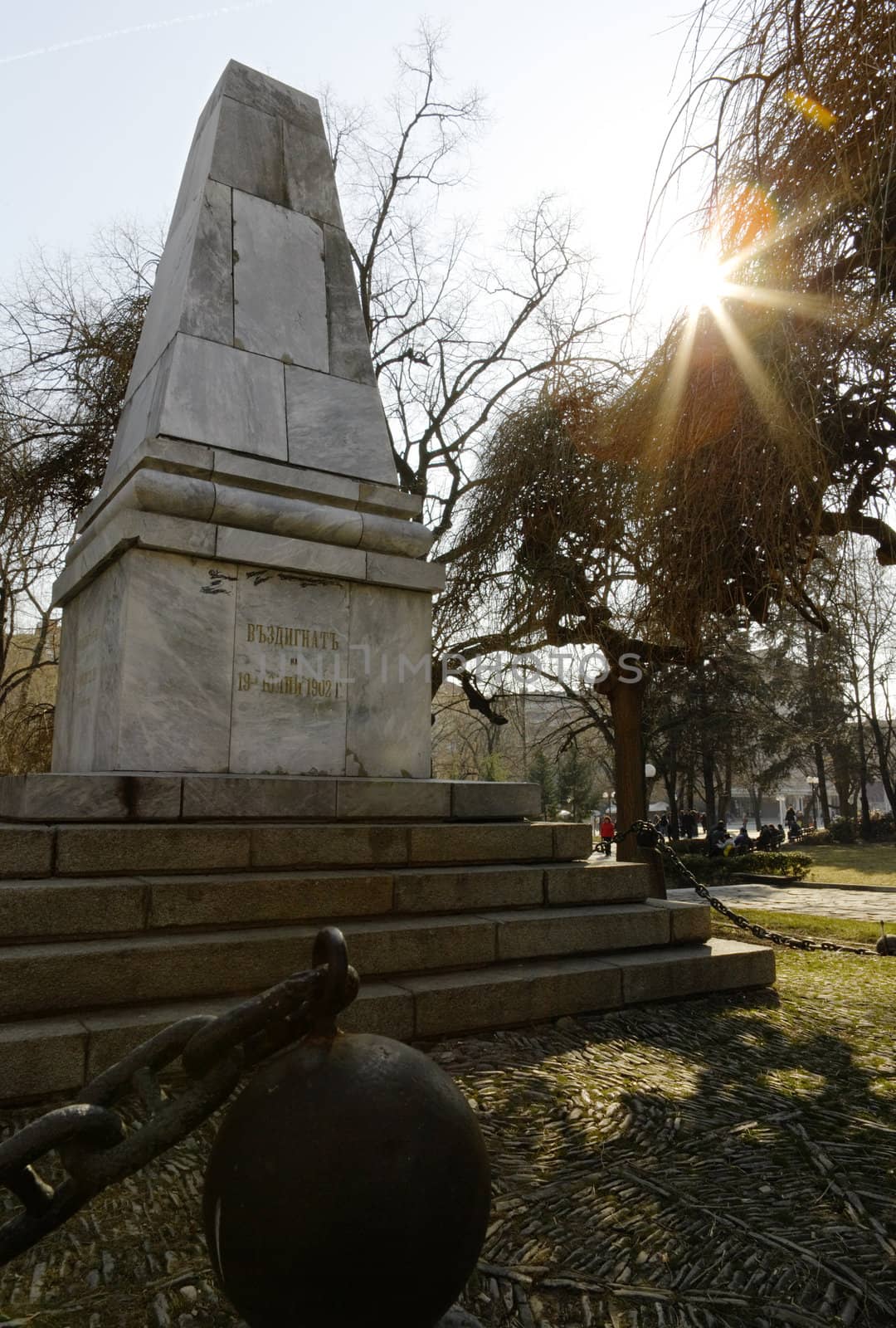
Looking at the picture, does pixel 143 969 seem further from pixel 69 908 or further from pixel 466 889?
pixel 466 889

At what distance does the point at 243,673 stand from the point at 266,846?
1593 mm

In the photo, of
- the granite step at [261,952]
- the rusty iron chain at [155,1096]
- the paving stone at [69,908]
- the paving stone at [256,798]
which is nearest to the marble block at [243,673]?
the paving stone at [256,798]

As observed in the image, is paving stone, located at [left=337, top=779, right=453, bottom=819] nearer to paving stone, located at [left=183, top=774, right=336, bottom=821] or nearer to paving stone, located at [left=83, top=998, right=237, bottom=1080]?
paving stone, located at [left=183, top=774, right=336, bottom=821]

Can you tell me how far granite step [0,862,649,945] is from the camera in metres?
4.00

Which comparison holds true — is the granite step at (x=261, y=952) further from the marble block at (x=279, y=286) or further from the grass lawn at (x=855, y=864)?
the grass lawn at (x=855, y=864)

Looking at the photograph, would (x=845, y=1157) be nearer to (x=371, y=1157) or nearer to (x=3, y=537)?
(x=371, y=1157)

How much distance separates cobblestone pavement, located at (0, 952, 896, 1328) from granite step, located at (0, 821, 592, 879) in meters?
1.22

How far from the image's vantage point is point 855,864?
88.6 feet

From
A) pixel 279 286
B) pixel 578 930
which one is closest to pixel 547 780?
pixel 279 286

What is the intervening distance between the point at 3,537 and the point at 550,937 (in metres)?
11.8

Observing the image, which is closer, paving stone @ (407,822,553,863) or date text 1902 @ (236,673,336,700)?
paving stone @ (407,822,553,863)

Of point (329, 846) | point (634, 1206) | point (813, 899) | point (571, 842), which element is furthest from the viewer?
point (813, 899)

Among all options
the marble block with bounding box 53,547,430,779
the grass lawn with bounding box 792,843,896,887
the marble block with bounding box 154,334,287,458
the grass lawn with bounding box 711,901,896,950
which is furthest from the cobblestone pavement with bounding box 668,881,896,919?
the marble block with bounding box 154,334,287,458

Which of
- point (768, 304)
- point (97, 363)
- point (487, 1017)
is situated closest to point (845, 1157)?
point (487, 1017)
